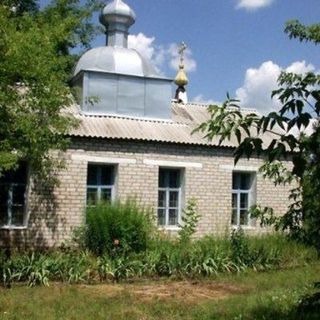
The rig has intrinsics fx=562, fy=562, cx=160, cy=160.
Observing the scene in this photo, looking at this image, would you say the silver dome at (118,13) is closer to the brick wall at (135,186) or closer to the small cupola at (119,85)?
the small cupola at (119,85)

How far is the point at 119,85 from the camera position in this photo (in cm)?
1484

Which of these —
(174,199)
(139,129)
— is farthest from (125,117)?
(174,199)

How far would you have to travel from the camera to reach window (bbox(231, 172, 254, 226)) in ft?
50.1

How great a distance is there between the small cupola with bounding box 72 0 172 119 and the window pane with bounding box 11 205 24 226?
3.06 meters

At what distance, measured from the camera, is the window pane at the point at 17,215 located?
12594mm

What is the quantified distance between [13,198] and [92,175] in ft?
6.46

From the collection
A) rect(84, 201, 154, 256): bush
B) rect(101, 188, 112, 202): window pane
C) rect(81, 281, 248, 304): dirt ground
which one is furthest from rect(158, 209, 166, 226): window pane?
rect(81, 281, 248, 304): dirt ground

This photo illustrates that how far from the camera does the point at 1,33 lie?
30.2ft

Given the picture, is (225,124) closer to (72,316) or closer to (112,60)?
(72,316)

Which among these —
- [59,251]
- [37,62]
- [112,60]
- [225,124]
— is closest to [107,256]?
[59,251]

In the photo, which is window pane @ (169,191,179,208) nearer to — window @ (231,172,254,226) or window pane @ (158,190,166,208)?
window pane @ (158,190,166,208)

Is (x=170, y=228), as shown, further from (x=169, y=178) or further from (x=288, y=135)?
(x=288, y=135)

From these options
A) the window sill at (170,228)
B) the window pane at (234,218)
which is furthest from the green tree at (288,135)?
the window pane at (234,218)

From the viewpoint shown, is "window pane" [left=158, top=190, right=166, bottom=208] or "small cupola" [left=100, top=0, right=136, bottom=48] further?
"small cupola" [left=100, top=0, right=136, bottom=48]
